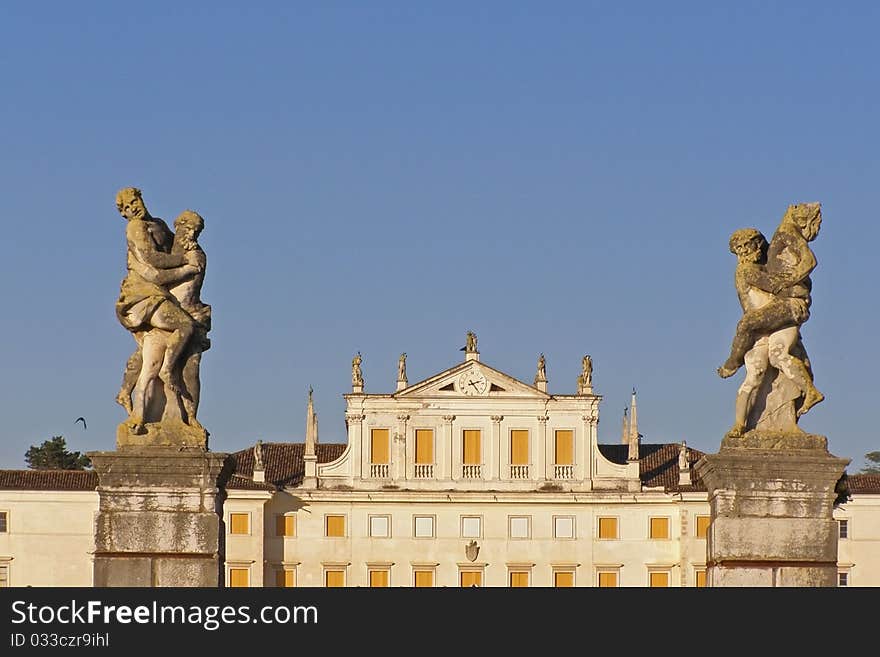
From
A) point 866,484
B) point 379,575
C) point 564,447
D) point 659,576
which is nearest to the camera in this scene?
point 866,484

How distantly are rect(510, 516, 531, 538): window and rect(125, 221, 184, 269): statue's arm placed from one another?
96969mm

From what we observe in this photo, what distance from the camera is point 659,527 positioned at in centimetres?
11831

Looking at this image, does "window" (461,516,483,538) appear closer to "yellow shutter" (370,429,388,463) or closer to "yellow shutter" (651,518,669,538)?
"yellow shutter" (370,429,388,463)

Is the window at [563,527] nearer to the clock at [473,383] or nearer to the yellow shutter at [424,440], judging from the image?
the yellow shutter at [424,440]

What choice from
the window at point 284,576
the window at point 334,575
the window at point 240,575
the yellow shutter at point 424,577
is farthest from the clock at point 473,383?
the window at point 240,575

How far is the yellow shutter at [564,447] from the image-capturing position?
4685 inches

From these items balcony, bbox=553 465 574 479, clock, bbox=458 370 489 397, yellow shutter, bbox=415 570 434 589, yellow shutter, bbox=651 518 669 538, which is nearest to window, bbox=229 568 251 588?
yellow shutter, bbox=415 570 434 589

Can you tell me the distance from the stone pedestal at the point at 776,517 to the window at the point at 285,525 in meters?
96.7

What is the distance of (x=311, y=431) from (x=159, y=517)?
96122mm

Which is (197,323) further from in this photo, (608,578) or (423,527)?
(608,578)

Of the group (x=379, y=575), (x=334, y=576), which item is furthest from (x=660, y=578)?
(x=334, y=576)
